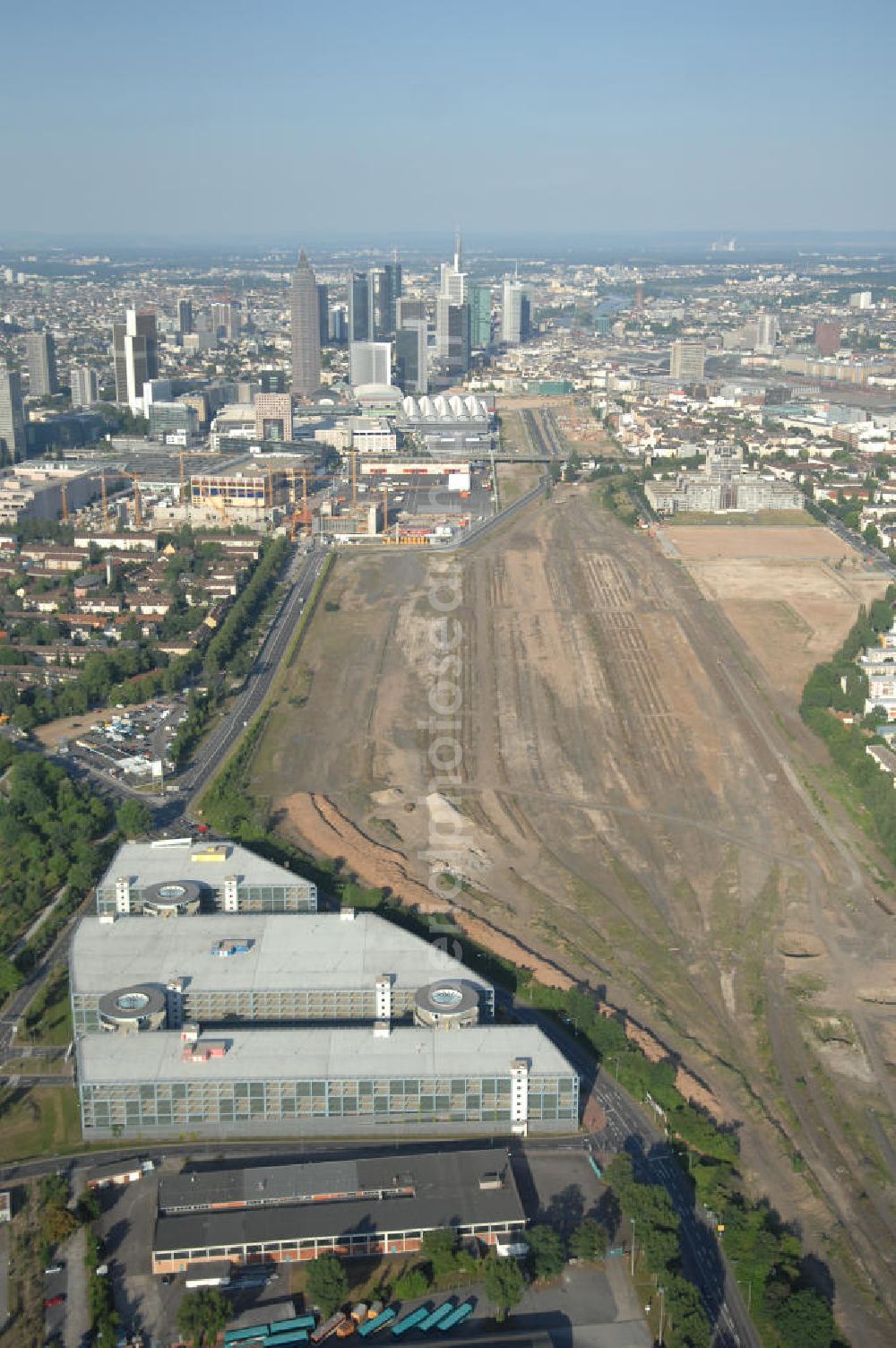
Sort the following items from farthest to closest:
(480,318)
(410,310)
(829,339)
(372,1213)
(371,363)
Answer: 1. (480,318)
2. (829,339)
3. (410,310)
4. (371,363)
5. (372,1213)

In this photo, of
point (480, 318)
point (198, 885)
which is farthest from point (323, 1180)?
point (480, 318)

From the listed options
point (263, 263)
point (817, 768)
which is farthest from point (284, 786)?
point (263, 263)

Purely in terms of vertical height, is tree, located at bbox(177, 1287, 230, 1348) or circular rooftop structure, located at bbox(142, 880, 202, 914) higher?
circular rooftop structure, located at bbox(142, 880, 202, 914)

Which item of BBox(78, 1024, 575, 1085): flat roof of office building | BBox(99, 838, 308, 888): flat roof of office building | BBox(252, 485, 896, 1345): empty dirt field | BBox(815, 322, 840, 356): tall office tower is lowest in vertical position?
BBox(252, 485, 896, 1345): empty dirt field

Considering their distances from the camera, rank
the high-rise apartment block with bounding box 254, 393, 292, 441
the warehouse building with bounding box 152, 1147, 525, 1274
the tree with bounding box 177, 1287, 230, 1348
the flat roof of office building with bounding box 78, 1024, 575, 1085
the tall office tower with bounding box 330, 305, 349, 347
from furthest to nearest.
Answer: the tall office tower with bounding box 330, 305, 349, 347, the high-rise apartment block with bounding box 254, 393, 292, 441, the flat roof of office building with bounding box 78, 1024, 575, 1085, the warehouse building with bounding box 152, 1147, 525, 1274, the tree with bounding box 177, 1287, 230, 1348

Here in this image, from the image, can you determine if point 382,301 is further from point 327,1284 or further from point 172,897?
point 327,1284

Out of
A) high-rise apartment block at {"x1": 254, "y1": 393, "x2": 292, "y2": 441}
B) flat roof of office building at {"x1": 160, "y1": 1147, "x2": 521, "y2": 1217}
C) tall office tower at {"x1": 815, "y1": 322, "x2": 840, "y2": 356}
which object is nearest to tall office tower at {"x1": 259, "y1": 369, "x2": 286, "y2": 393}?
high-rise apartment block at {"x1": 254, "y1": 393, "x2": 292, "y2": 441}

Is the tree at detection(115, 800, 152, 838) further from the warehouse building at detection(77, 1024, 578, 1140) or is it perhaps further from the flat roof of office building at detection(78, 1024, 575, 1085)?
the warehouse building at detection(77, 1024, 578, 1140)
